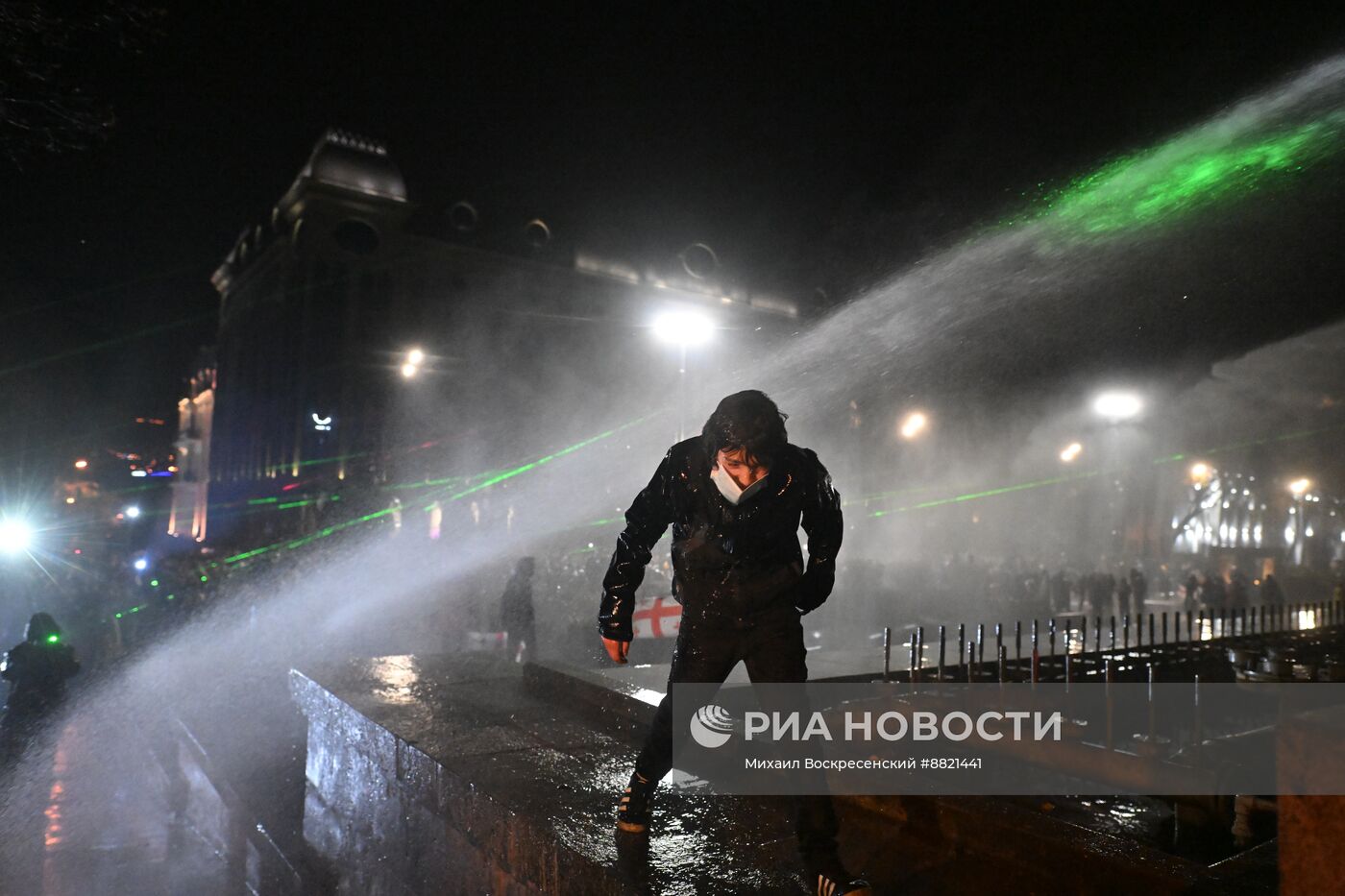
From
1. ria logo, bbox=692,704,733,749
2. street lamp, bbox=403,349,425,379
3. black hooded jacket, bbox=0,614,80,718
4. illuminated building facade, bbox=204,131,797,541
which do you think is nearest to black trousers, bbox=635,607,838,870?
ria logo, bbox=692,704,733,749

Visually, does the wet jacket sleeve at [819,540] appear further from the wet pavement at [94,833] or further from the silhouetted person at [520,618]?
the silhouetted person at [520,618]

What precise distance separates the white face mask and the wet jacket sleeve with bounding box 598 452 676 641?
0.74ft

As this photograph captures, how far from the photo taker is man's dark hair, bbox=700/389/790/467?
2.72 meters

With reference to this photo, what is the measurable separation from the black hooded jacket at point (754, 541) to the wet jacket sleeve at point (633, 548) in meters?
0.06

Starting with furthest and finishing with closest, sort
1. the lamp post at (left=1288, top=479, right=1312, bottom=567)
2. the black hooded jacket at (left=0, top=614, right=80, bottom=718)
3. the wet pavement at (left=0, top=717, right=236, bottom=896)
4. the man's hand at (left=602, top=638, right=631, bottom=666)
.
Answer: the lamp post at (left=1288, top=479, right=1312, bottom=567) → the black hooded jacket at (left=0, top=614, right=80, bottom=718) → the wet pavement at (left=0, top=717, right=236, bottom=896) → the man's hand at (left=602, top=638, right=631, bottom=666)

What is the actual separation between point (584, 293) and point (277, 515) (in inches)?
744

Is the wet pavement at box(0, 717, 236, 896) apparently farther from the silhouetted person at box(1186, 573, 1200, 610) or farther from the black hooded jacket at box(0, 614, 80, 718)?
the silhouetted person at box(1186, 573, 1200, 610)

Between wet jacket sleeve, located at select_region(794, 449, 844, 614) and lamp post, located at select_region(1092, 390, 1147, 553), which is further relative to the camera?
lamp post, located at select_region(1092, 390, 1147, 553)

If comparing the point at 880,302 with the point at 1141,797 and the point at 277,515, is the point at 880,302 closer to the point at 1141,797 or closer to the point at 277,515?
the point at 1141,797

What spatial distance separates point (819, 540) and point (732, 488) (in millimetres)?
369

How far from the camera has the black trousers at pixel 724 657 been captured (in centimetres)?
273

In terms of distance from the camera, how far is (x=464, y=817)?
336 cm

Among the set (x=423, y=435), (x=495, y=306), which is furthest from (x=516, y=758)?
(x=495, y=306)

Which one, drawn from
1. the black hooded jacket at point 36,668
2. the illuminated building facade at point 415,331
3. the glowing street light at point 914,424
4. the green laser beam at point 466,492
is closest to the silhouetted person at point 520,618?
the black hooded jacket at point 36,668
